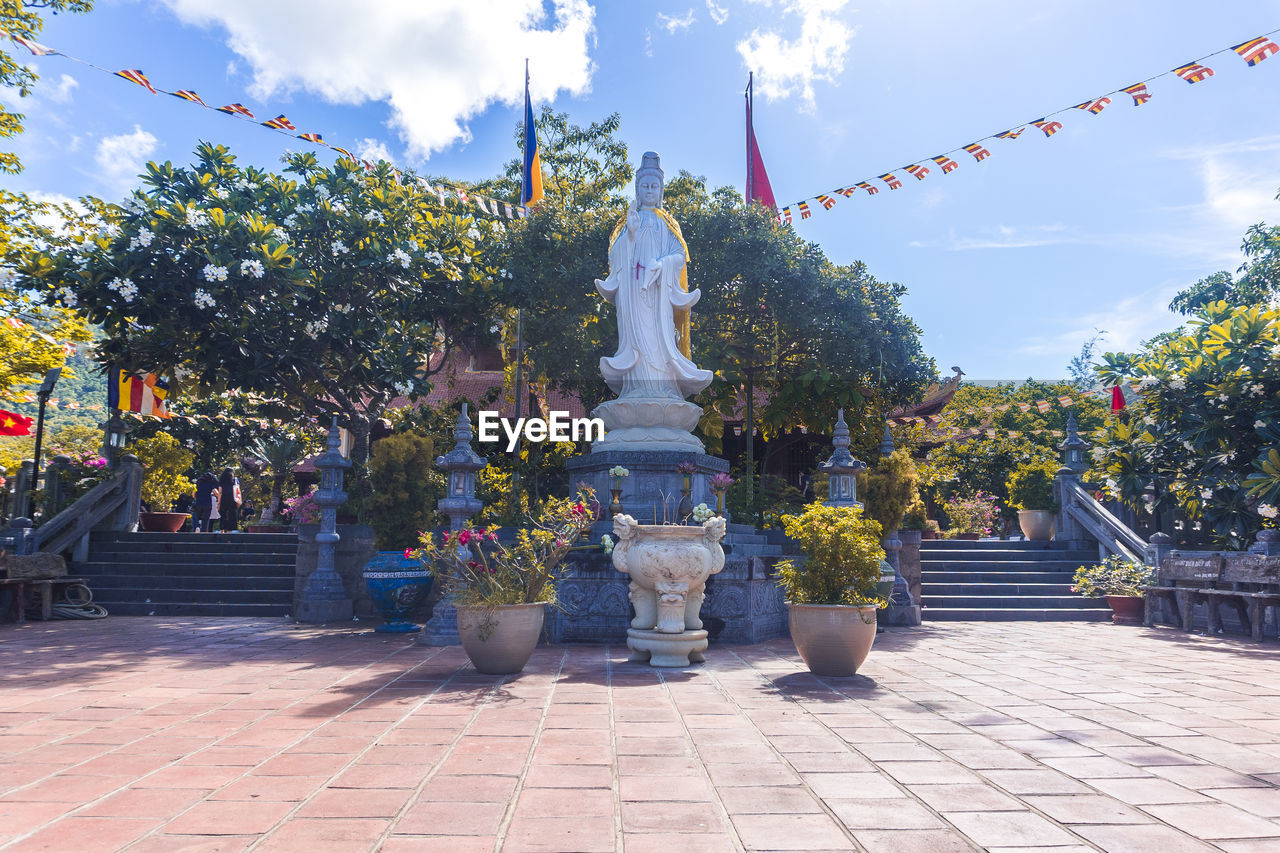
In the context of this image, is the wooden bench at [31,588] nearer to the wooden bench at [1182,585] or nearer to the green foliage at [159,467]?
the green foliage at [159,467]

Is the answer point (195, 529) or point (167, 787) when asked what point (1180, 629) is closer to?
point (167, 787)

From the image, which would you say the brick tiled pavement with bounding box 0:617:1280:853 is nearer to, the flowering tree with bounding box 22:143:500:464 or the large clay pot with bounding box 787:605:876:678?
the large clay pot with bounding box 787:605:876:678

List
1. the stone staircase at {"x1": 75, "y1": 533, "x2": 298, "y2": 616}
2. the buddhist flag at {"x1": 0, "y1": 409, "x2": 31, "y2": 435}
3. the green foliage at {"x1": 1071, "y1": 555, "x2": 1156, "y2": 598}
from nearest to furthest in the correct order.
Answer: the green foliage at {"x1": 1071, "y1": 555, "x2": 1156, "y2": 598}, the stone staircase at {"x1": 75, "y1": 533, "x2": 298, "y2": 616}, the buddhist flag at {"x1": 0, "y1": 409, "x2": 31, "y2": 435}

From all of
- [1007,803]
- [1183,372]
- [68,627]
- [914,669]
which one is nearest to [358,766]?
[1007,803]

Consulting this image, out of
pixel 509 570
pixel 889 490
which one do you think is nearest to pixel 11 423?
pixel 509 570

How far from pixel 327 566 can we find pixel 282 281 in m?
4.21

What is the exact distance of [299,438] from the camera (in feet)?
80.7

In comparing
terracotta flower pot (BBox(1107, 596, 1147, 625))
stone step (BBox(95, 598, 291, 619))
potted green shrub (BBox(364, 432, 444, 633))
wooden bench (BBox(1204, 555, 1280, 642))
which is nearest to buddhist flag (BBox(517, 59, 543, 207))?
potted green shrub (BBox(364, 432, 444, 633))

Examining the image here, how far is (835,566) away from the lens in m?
6.81

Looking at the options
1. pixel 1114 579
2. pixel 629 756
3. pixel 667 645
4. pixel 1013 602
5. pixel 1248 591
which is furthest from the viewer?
pixel 1013 602

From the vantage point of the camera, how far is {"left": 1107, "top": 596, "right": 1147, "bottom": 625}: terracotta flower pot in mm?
12203

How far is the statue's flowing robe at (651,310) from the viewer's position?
37.6 ft

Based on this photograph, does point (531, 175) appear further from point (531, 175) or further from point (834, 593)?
point (834, 593)

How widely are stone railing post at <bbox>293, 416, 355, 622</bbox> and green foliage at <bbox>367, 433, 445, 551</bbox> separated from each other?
490 mm
